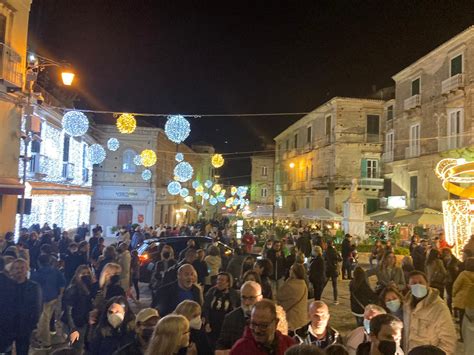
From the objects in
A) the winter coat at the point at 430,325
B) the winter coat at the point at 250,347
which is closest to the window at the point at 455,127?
the winter coat at the point at 430,325

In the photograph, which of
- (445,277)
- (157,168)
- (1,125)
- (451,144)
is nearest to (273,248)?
(445,277)

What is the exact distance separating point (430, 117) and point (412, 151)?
9.64ft

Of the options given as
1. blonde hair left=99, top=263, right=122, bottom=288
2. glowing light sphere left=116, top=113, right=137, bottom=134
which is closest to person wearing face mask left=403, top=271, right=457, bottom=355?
blonde hair left=99, top=263, right=122, bottom=288

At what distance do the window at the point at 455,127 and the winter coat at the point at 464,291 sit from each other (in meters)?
18.1

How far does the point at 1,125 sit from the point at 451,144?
21.4m

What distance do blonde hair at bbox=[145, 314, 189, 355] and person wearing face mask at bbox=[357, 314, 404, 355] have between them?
1508 mm

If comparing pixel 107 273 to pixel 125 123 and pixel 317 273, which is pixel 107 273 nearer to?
pixel 317 273

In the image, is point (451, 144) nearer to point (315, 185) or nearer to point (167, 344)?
point (315, 185)

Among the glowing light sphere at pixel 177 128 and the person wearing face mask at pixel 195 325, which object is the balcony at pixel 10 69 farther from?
the person wearing face mask at pixel 195 325

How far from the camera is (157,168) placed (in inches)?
1351

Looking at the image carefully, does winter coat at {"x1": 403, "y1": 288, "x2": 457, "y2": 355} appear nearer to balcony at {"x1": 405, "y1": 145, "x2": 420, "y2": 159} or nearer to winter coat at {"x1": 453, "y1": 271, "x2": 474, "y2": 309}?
winter coat at {"x1": 453, "y1": 271, "x2": 474, "y2": 309}

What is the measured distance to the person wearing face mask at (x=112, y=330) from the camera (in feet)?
14.3

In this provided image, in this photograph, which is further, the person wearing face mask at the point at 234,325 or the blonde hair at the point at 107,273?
the blonde hair at the point at 107,273

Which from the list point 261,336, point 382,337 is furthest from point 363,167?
point 261,336
